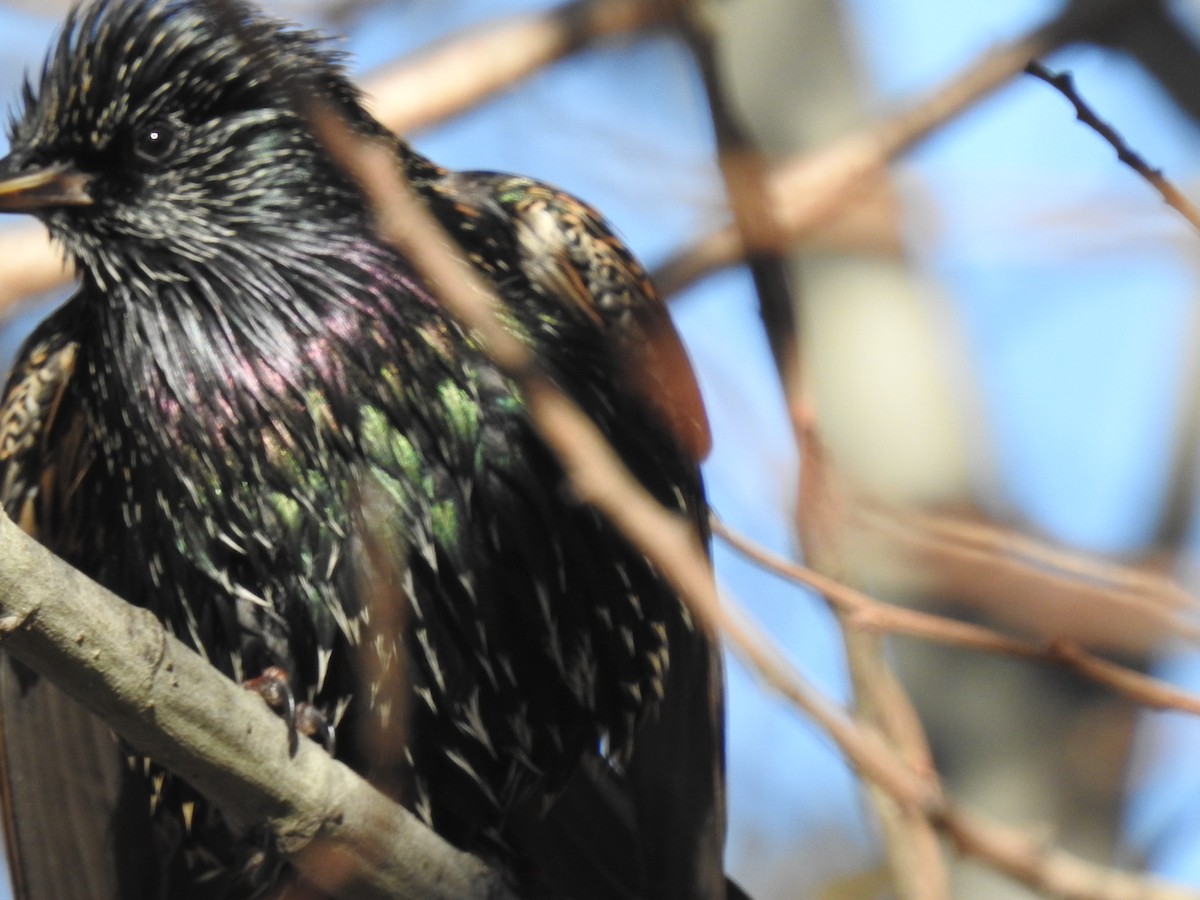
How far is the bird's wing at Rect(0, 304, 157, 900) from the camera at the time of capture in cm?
408

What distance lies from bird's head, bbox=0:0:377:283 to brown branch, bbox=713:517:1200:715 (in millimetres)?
1901

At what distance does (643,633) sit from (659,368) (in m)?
0.58

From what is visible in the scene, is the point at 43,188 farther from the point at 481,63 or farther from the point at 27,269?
the point at 481,63

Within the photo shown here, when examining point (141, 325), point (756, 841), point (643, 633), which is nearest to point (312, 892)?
point (643, 633)

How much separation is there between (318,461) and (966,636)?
1.95 metres

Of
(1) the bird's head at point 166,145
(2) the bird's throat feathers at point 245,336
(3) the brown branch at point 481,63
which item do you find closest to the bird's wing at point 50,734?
(2) the bird's throat feathers at point 245,336

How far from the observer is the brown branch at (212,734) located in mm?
2744

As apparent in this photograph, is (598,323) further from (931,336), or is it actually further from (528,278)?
(931,336)

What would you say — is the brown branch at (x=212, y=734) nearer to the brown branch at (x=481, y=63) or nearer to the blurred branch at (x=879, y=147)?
the blurred branch at (x=879, y=147)

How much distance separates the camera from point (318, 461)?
3.63 m

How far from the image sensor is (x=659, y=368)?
4031 millimetres

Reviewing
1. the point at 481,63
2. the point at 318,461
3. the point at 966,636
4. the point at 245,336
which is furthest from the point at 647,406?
the point at 966,636

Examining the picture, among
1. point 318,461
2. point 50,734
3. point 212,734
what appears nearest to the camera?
point 212,734

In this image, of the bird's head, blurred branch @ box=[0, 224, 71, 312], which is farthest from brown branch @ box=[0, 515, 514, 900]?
blurred branch @ box=[0, 224, 71, 312]
